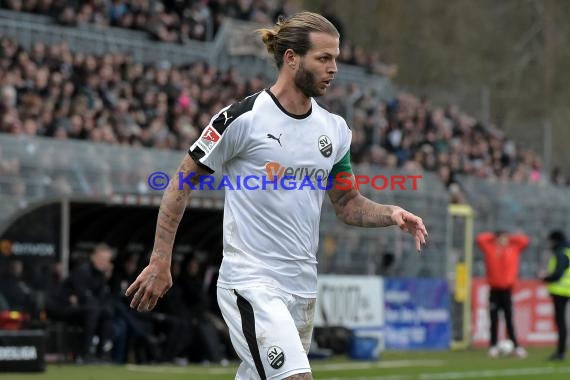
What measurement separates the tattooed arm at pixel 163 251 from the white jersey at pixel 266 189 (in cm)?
16

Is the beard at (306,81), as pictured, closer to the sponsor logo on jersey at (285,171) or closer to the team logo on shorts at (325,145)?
the team logo on shorts at (325,145)

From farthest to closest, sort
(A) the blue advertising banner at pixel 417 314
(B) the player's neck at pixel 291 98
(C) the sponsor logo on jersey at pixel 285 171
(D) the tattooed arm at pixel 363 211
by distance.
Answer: (A) the blue advertising banner at pixel 417 314 < (D) the tattooed arm at pixel 363 211 < (B) the player's neck at pixel 291 98 < (C) the sponsor logo on jersey at pixel 285 171

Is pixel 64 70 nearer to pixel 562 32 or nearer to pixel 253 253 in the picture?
pixel 253 253

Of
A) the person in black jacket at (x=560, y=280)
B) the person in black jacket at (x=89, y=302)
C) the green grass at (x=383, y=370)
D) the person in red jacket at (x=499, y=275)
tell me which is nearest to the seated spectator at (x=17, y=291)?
the person in black jacket at (x=89, y=302)

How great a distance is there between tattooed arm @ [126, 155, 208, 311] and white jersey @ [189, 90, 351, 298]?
0.52 ft

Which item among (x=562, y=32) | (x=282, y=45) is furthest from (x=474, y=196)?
(x=562, y=32)

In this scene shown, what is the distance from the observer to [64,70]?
21.1 meters

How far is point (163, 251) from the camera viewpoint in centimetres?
648

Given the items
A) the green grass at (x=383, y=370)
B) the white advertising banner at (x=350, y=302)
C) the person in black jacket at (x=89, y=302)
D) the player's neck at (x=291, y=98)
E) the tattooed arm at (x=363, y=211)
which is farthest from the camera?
the white advertising banner at (x=350, y=302)

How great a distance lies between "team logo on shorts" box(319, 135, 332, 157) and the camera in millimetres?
6777

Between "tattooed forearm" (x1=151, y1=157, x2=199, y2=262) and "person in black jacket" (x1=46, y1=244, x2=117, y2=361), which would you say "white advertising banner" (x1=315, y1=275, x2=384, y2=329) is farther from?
"tattooed forearm" (x1=151, y1=157, x2=199, y2=262)

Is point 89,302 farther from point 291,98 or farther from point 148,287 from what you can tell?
point 148,287

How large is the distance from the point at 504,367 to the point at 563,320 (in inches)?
86.2

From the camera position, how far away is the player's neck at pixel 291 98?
6.75 m
